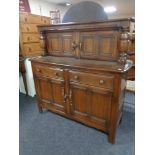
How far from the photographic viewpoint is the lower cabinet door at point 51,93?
1686 millimetres

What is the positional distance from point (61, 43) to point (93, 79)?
0.73 m

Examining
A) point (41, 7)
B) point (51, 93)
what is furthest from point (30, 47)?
point (41, 7)

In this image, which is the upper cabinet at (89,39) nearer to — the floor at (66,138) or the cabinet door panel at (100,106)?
the cabinet door panel at (100,106)

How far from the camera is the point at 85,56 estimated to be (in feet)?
5.25

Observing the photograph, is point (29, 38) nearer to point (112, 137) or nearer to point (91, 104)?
point (91, 104)

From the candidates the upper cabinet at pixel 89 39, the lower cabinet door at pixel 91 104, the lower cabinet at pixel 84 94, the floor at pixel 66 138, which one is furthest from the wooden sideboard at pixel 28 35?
the lower cabinet door at pixel 91 104

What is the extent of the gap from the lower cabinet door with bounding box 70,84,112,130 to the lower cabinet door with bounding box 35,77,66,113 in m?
0.16

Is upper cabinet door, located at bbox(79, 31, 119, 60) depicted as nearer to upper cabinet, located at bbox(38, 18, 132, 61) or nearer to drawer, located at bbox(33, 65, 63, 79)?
upper cabinet, located at bbox(38, 18, 132, 61)

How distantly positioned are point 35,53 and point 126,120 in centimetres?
203

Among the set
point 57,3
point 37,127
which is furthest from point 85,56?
point 57,3
